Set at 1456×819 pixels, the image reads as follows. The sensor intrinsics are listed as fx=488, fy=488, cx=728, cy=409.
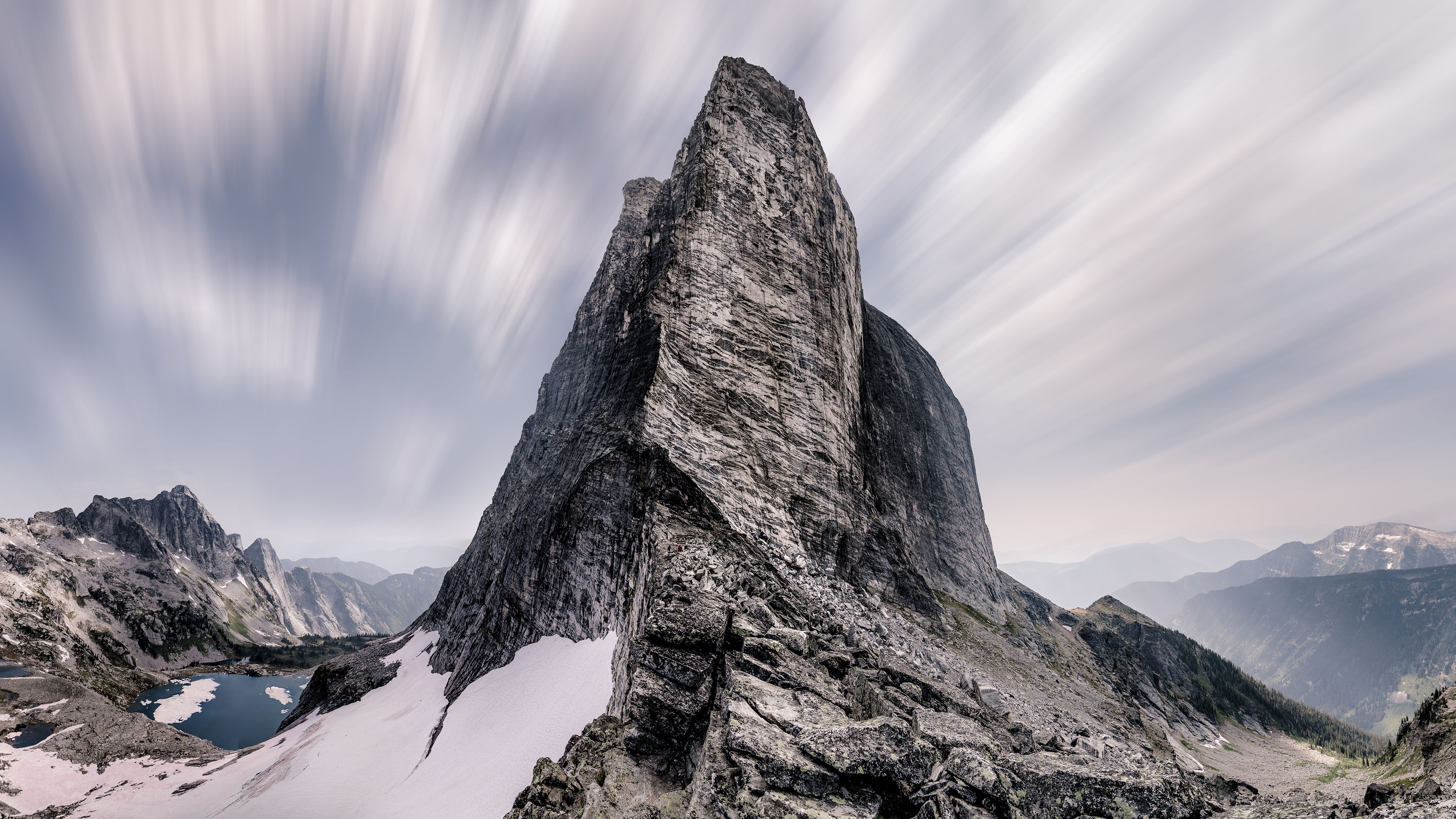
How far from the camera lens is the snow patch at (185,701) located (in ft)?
313

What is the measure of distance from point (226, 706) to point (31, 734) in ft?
174

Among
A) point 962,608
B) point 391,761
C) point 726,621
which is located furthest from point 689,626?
point 962,608

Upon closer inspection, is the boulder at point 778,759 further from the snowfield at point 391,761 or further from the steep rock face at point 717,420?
the snowfield at point 391,761

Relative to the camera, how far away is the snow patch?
313 feet

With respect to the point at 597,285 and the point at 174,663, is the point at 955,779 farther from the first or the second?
the point at 174,663

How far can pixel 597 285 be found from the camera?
52125mm

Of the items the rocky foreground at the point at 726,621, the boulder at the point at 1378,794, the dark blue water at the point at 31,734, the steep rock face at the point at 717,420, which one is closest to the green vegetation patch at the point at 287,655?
the dark blue water at the point at 31,734

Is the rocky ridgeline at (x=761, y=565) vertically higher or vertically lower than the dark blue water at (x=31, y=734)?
higher

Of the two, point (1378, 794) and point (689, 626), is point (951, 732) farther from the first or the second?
point (1378, 794)

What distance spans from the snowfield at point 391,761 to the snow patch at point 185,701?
5254 cm

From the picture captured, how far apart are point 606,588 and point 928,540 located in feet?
144

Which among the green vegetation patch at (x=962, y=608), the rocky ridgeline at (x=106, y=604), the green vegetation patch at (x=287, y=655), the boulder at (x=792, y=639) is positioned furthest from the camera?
the green vegetation patch at (x=287, y=655)

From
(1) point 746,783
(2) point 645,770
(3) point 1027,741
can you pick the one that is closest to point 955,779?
(1) point 746,783

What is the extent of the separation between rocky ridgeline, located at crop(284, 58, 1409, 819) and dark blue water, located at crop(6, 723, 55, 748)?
37270 mm
